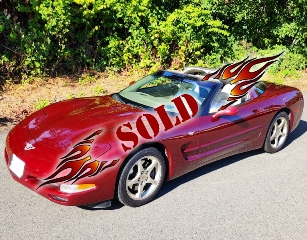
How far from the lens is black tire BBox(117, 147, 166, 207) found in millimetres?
3531

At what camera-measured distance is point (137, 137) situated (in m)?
3.68

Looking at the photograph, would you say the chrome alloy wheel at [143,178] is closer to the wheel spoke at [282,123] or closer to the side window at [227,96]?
the side window at [227,96]

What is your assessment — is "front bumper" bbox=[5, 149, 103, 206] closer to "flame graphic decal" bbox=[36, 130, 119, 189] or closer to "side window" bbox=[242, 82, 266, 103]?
"flame graphic decal" bbox=[36, 130, 119, 189]

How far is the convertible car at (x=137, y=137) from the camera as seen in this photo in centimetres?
332

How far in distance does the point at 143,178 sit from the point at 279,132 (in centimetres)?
269

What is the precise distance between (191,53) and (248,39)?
3.02 metres

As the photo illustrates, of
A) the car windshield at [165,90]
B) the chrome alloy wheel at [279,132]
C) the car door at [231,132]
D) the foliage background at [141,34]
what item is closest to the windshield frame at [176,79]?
the car windshield at [165,90]

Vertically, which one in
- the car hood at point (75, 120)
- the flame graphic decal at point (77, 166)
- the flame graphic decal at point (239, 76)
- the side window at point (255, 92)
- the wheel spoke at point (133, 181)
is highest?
the flame graphic decal at point (239, 76)

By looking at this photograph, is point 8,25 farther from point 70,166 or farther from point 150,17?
point 70,166

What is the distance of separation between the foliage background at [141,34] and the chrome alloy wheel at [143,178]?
211 inches

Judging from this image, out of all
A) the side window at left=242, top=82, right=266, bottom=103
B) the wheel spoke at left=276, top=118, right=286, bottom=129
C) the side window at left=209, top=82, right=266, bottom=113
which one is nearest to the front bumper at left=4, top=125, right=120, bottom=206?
the side window at left=209, top=82, right=266, bottom=113

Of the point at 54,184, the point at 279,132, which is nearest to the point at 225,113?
the point at 279,132

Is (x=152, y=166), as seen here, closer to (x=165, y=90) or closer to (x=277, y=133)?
(x=165, y=90)

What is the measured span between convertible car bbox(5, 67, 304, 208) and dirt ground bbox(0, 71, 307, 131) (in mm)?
2345
